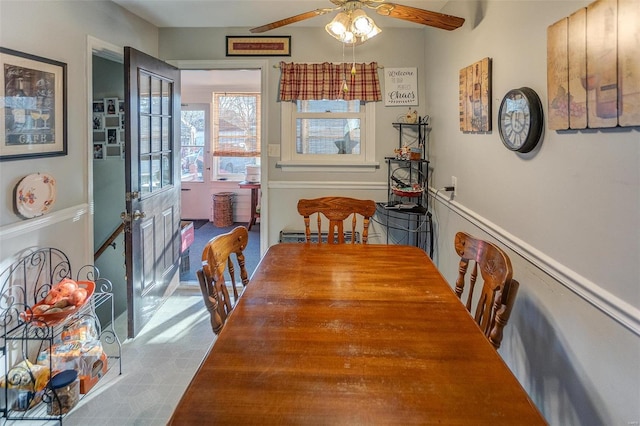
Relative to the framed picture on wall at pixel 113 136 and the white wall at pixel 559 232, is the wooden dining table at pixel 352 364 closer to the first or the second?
the white wall at pixel 559 232

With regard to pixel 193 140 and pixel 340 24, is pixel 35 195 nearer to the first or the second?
pixel 340 24

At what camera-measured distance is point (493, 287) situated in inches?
54.1

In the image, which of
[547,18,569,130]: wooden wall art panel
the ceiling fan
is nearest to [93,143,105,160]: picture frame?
the ceiling fan

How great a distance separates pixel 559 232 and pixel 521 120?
520 mm

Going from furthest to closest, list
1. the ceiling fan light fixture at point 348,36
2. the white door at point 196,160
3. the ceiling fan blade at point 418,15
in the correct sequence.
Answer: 1. the white door at point 196,160
2. the ceiling fan light fixture at point 348,36
3. the ceiling fan blade at point 418,15

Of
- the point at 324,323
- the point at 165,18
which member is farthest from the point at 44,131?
the point at 324,323

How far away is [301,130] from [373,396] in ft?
9.63

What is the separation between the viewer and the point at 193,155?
6.72 m

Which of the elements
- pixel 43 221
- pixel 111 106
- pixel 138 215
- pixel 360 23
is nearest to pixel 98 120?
pixel 111 106

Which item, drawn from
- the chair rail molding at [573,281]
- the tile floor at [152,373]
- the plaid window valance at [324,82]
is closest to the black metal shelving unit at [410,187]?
the plaid window valance at [324,82]

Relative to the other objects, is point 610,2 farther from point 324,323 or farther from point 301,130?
point 301,130

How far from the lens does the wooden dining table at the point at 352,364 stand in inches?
32.5

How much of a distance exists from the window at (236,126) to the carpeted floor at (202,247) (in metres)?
1.18

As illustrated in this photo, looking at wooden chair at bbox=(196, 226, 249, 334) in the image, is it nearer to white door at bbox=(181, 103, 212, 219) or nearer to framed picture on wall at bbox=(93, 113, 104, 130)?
framed picture on wall at bbox=(93, 113, 104, 130)
